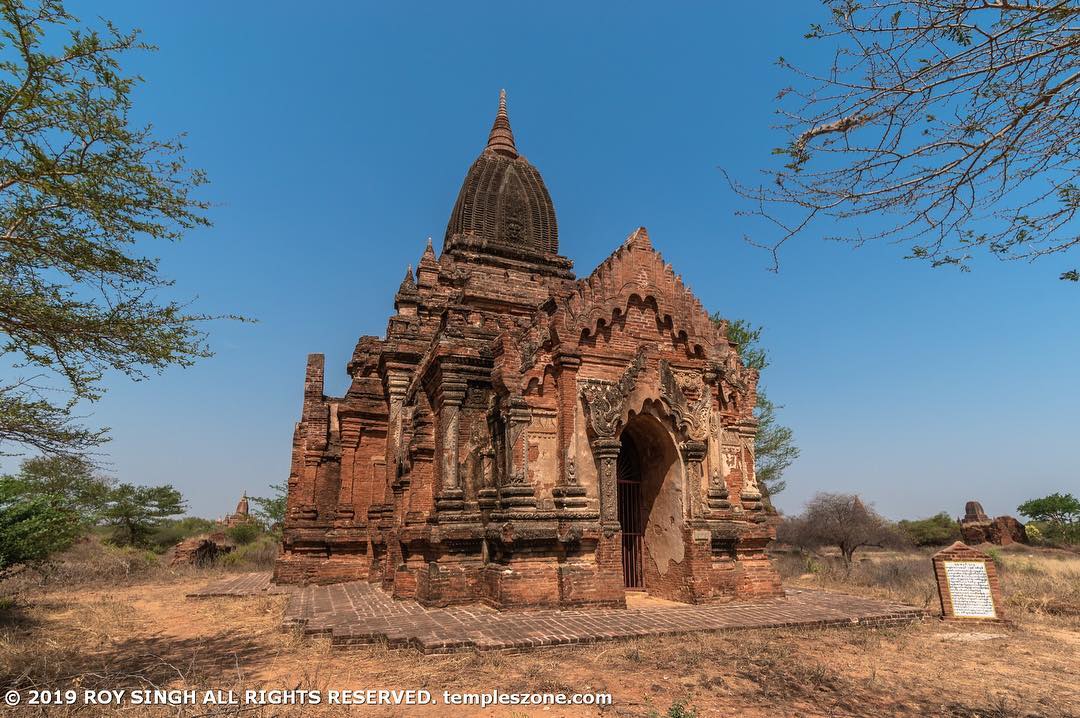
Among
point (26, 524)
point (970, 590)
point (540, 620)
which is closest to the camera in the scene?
point (540, 620)

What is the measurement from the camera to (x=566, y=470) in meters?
11.0

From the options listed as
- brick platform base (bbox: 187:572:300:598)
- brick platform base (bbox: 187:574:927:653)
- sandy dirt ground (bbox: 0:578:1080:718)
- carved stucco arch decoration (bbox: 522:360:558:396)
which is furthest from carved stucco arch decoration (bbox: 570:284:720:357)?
brick platform base (bbox: 187:572:300:598)

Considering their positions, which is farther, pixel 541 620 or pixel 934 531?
pixel 934 531

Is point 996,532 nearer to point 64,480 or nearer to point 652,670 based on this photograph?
point 652,670

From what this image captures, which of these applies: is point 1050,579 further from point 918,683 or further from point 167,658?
point 167,658

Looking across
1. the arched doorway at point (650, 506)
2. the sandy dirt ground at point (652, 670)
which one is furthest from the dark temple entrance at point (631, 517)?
the sandy dirt ground at point (652, 670)

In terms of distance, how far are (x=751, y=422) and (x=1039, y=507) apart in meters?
44.9

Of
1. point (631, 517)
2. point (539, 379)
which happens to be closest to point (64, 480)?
point (539, 379)

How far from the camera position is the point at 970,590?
10.5m

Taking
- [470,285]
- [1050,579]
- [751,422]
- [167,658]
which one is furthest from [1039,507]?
[167,658]

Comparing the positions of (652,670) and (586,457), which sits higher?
(586,457)

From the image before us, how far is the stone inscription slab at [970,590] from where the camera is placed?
10297mm

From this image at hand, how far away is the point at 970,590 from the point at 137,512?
37.1 m

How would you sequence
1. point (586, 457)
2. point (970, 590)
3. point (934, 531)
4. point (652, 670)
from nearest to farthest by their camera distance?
point (652, 670), point (970, 590), point (586, 457), point (934, 531)
